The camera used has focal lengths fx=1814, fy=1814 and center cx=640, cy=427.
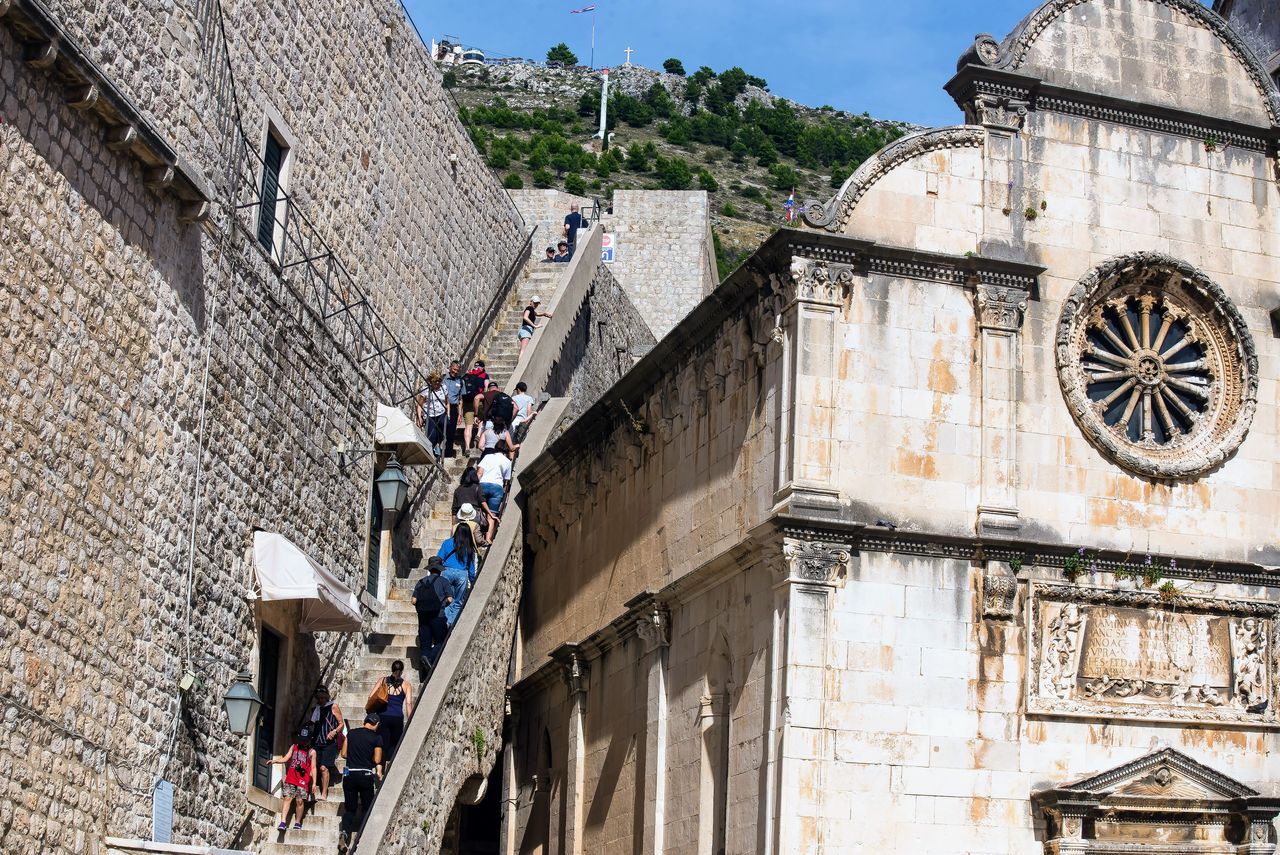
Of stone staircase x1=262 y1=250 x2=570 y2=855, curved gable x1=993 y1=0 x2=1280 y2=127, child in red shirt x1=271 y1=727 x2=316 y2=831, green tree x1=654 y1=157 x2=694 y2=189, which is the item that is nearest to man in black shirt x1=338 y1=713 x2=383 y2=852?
stone staircase x1=262 y1=250 x2=570 y2=855

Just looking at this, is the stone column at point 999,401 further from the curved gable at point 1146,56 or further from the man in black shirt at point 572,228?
the man in black shirt at point 572,228

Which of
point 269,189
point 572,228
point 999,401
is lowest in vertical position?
point 999,401

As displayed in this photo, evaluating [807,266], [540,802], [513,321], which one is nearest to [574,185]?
[513,321]

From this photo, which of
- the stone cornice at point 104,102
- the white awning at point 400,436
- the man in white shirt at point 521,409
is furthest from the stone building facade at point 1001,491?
the man in white shirt at point 521,409

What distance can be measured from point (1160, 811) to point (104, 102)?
12.5 m

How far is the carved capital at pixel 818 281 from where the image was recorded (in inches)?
750

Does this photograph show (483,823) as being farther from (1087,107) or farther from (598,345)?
(1087,107)

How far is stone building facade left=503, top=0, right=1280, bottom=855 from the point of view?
1838 cm

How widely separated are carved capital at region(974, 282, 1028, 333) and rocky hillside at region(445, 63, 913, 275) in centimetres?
4741

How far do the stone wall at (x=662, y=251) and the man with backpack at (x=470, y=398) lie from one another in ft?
68.2

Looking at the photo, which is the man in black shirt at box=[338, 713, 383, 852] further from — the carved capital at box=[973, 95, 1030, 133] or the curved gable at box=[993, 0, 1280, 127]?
the curved gable at box=[993, 0, 1280, 127]

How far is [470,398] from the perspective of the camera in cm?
3039

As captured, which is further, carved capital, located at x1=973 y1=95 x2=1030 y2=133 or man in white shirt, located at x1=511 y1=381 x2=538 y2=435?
man in white shirt, located at x1=511 y1=381 x2=538 y2=435

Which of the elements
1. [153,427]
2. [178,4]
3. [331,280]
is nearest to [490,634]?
[331,280]
